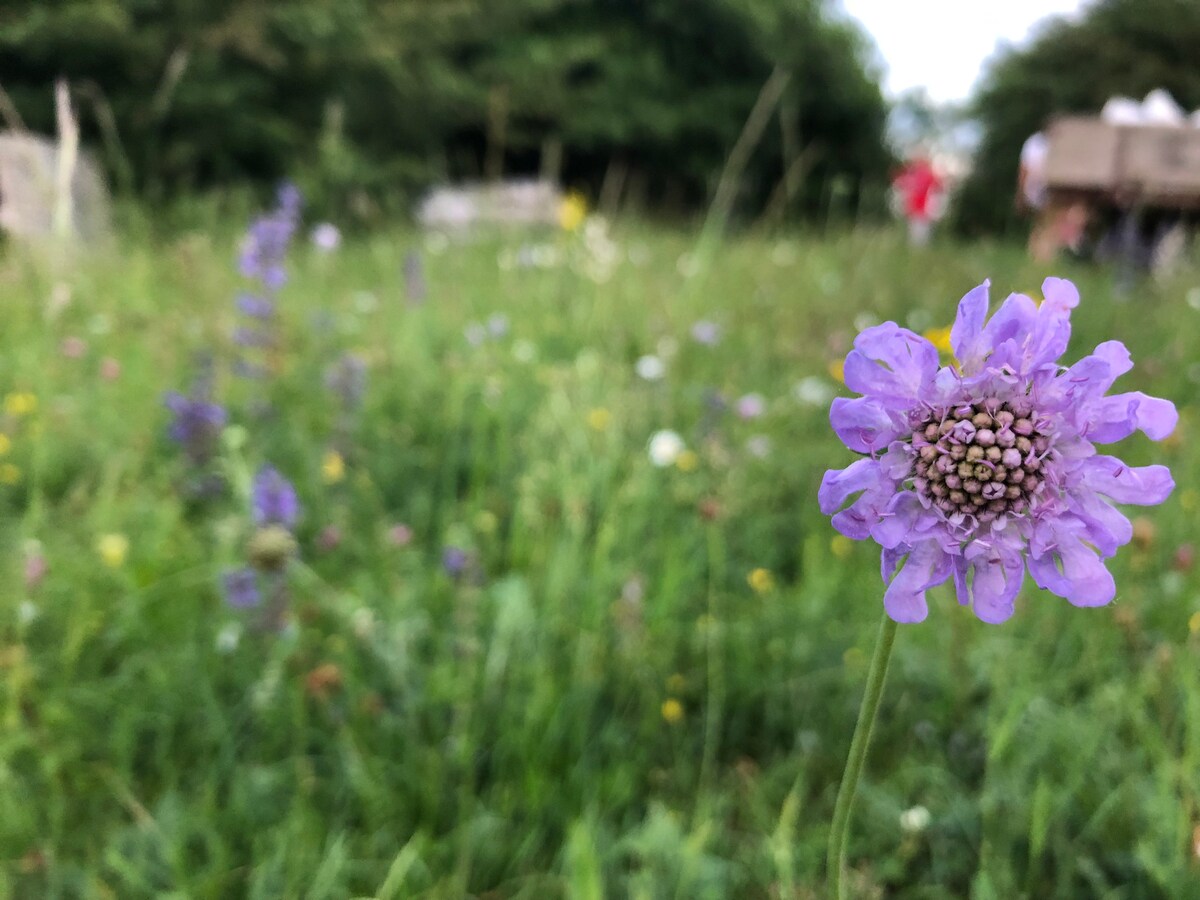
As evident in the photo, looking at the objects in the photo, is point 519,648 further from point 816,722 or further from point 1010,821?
point 1010,821

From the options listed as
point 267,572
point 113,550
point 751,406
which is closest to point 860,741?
point 267,572

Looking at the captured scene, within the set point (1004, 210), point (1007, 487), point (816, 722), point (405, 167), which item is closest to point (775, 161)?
point (1004, 210)

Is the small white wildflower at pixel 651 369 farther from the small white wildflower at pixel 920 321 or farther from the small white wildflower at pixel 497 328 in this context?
the small white wildflower at pixel 920 321

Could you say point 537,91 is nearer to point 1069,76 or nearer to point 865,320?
point 865,320

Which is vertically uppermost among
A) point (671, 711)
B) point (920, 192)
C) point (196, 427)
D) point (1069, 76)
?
point (1069, 76)

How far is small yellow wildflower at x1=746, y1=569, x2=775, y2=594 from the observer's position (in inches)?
71.9

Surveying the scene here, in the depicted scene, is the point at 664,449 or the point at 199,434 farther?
the point at 664,449

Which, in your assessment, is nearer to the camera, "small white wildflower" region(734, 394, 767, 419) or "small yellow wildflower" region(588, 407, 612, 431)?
"small yellow wildflower" region(588, 407, 612, 431)

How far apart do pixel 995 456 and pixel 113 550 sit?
5.44ft

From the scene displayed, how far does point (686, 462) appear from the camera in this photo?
7.45 feet

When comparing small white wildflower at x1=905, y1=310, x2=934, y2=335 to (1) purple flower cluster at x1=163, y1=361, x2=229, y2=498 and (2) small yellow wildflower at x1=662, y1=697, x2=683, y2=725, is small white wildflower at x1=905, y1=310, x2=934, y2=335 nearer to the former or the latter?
(2) small yellow wildflower at x1=662, y1=697, x2=683, y2=725

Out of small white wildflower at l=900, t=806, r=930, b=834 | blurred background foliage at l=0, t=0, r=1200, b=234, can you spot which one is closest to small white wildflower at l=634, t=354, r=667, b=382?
blurred background foliage at l=0, t=0, r=1200, b=234

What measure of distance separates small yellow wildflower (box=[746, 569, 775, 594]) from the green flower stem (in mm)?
1210

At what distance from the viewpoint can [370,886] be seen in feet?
4.04
